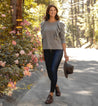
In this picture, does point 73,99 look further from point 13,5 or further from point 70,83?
point 13,5

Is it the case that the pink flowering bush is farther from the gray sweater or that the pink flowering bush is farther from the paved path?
the gray sweater

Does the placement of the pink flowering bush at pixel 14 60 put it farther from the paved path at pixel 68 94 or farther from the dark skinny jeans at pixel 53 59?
the dark skinny jeans at pixel 53 59

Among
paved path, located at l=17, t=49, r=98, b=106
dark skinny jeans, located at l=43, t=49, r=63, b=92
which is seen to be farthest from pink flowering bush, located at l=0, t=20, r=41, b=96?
dark skinny jeans, located at l=43, t=49, r=63, b=92

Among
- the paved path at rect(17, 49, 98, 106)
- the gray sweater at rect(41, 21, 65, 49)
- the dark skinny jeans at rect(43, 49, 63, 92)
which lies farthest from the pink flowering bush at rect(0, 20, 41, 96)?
the gray sweater at rect(41, 21, 65, 49)

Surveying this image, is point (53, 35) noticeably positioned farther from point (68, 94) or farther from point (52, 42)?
point (68, 94)

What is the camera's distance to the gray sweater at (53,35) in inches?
215

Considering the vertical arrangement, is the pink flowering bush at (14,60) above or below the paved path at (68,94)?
above

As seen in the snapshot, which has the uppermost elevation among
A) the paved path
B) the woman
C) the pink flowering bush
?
the woman

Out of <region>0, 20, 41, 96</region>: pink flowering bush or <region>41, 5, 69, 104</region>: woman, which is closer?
<region>41, 5, 69, 104</region>: woman

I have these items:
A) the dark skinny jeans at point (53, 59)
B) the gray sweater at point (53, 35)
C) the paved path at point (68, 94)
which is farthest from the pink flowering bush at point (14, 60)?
the gray sweater at point (53, 35)

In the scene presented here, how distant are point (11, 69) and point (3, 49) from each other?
153cm

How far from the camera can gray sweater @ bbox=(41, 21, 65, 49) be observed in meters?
5.46

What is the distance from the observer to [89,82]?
8.00 meters

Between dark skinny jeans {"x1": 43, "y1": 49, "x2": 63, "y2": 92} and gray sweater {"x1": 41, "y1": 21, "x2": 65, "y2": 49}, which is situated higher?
gray sweater {"x1": 41, "y1": 21, "x2": 65, "y2": 49}
